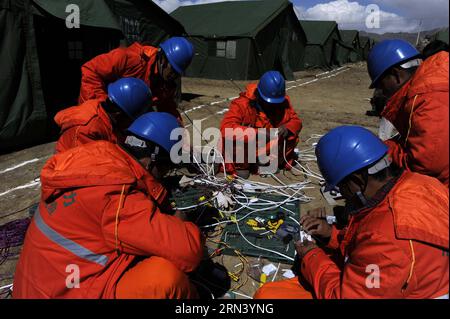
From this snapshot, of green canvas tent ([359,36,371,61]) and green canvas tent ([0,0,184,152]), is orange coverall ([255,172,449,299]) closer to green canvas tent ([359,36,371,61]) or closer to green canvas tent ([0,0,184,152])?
green canvas tent ([0,0,184,152])

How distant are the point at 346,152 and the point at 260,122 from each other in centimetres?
334

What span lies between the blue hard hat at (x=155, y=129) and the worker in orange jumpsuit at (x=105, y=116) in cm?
91

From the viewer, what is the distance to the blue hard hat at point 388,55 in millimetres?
2906

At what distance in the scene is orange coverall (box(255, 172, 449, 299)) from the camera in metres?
1.58

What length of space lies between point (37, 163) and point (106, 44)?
3823 millimetres

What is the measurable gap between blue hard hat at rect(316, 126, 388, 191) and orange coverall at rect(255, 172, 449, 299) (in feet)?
0.71

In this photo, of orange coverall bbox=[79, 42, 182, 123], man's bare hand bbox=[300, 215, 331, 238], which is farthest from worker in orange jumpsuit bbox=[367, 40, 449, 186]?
orange coverall bbox=[79, 42, 182, 123]

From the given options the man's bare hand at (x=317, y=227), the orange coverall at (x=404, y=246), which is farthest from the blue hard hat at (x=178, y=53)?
the orange coverall at (x=404, y=246)

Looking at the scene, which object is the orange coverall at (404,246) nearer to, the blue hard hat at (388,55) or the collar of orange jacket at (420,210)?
the collar of orange jacket at (420,210)

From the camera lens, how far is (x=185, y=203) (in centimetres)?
429

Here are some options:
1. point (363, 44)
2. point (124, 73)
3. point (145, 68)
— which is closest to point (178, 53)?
point (145, 68)

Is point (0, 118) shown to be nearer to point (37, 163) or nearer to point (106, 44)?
point (37, 163)
